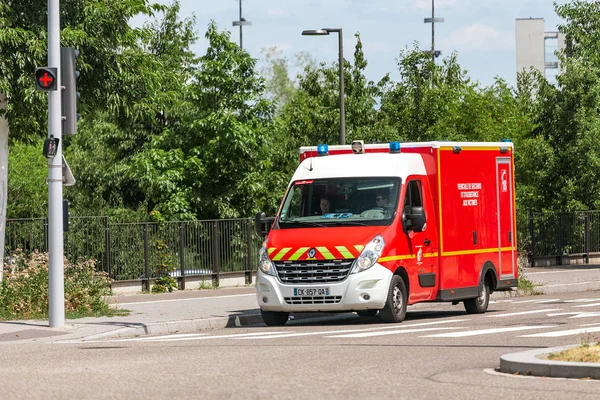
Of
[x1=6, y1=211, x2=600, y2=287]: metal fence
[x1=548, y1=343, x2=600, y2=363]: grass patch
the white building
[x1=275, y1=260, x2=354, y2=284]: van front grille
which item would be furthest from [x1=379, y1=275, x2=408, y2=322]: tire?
the white building

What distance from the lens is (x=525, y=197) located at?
44.9 meters

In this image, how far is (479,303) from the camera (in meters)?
21.0

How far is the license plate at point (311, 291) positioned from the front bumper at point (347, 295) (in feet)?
0.09

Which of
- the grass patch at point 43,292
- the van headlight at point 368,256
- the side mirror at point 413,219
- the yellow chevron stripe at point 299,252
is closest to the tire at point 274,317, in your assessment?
the yellow chevron stripe at point 299,252

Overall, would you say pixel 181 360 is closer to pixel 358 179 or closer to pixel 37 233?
pixel 358 179

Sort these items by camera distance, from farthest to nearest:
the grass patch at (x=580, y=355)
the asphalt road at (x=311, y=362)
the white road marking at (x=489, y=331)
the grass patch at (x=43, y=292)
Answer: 1. the grass patch at (x=43, y=292)
2. the white road marking at (x=489, y=331)
3. the grass patch at (x=580, y=355)
4. the asphalt road at (x=311, y=362)

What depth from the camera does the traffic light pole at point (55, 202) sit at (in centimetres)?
1738

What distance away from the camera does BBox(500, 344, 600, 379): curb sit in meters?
10.3

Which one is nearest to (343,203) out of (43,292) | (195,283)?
(43,292)

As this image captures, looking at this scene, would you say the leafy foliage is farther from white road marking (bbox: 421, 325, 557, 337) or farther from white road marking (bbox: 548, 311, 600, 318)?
white road marking (bbox: 421, 325, 557, 337)

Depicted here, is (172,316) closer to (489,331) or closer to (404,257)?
(404,257)

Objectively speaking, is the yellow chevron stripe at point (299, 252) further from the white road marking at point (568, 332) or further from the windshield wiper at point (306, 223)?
the white road marking at point (568, 332)

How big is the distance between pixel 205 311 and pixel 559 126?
75.8 feet

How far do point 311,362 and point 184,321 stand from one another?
711 centimetres
